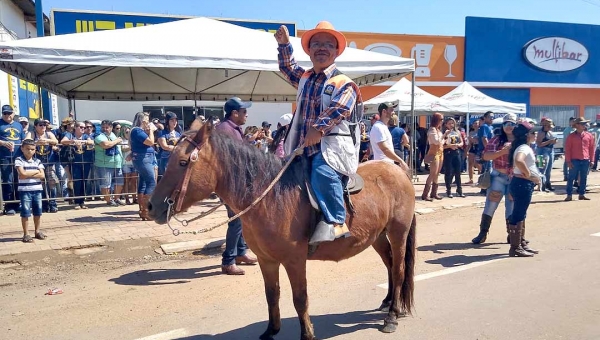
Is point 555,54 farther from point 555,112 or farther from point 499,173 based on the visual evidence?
point 499,173

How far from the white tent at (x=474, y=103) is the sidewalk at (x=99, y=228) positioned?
A: 712 centimetres

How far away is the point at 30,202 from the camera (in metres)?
7.31

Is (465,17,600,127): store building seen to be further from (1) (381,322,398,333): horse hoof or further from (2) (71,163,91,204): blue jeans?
(1) (381,322,398,333): horse hoof

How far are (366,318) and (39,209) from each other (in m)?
5.69

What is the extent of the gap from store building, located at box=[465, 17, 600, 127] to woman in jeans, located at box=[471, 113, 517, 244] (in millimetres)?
20664

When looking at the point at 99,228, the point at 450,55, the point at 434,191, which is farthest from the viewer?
the point at 450,55

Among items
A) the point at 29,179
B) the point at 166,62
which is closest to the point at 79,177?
the point at 29,179

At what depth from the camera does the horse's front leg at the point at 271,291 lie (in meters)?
3.68

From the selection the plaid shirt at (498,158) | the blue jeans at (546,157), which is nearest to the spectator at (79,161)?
the plaid shirt at (498,158)

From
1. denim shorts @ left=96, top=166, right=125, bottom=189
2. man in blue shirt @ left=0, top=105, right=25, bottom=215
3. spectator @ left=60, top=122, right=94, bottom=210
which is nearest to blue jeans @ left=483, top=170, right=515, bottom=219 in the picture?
denim shorts @ left=96, top=166, right=125, bottom=189

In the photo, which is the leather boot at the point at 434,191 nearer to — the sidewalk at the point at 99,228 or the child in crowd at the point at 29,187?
the sidewalk at the point at 99,228

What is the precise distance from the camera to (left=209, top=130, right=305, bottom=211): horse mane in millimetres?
3344

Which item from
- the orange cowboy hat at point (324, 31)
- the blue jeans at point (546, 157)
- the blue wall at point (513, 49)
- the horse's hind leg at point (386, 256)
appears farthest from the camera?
the blue wall at point (513, 49)

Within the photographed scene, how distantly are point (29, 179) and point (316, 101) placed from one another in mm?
5800
